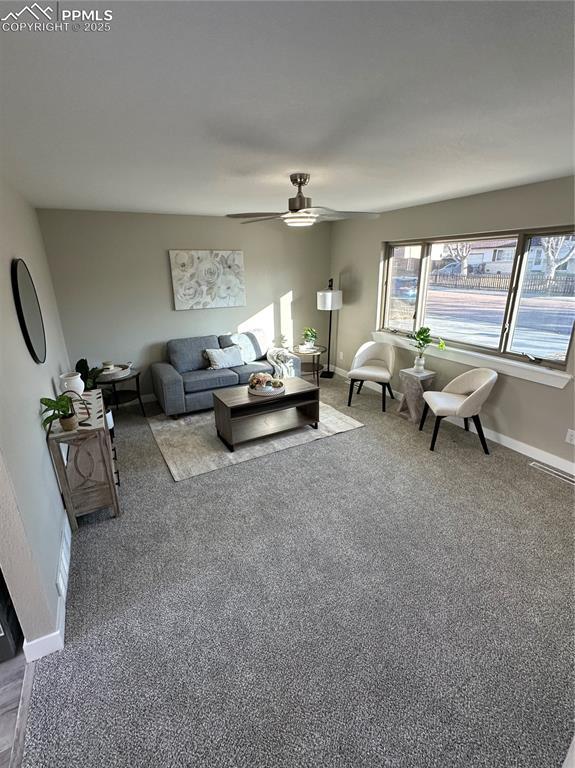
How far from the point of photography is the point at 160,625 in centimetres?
182

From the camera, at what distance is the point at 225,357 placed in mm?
4652

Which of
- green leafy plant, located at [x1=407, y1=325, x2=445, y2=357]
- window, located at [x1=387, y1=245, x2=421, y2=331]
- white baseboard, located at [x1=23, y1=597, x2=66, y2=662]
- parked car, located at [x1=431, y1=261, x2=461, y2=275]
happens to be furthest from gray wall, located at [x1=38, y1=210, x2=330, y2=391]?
white baseboard, located at [x1=23, y1=597, x2=66, y2=662]

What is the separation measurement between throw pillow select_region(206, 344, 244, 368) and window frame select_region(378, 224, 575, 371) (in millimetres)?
2169

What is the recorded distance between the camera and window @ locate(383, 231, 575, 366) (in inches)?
120

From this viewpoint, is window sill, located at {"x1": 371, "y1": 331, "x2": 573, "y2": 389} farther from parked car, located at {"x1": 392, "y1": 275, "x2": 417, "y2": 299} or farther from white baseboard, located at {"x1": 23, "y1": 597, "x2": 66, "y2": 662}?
white baseboard, located at {"x1": 23, "y1": 597, "x2": 66, "y2": 662}

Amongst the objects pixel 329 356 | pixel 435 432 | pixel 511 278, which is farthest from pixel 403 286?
pixel 435 432

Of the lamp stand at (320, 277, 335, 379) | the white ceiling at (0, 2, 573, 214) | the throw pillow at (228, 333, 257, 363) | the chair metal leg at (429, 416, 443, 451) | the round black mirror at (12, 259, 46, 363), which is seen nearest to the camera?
the white ceiling at (0, 2, 573, 214)

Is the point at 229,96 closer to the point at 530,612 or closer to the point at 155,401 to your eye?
the point at 530,612

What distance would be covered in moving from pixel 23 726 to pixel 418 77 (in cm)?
289

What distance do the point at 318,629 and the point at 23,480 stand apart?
1.61m

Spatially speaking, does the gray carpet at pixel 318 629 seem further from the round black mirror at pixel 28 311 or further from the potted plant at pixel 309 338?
the potted plant at pixel 309 338

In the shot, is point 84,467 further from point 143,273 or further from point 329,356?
point 329,356

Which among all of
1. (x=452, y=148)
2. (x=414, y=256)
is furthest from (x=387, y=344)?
(x=452, y=148)

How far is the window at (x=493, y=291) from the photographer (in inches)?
120
